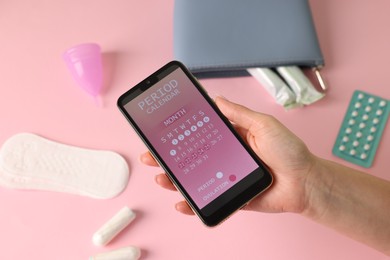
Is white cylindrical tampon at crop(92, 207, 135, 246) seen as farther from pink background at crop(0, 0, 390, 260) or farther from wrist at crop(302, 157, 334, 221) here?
wrist at crop(302, 157, 334, 221)

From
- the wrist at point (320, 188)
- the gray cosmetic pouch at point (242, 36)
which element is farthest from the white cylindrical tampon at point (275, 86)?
the wrist at point (320, 188)

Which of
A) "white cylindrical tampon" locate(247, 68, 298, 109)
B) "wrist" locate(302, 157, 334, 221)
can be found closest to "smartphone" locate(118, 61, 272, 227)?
"wrist" locate(302, 157, 334, 221)

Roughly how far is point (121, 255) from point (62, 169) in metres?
0.19

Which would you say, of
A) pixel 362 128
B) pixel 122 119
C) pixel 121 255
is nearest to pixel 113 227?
pixel 121 255

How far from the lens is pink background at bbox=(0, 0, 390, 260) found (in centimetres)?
71

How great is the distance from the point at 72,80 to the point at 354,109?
52 cm

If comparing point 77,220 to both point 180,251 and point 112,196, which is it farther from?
point 180,251

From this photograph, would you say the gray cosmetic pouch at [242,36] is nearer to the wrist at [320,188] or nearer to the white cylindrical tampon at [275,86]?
the white cylindrical tampon at [275,86]

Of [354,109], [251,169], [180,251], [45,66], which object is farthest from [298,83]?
[45,66]

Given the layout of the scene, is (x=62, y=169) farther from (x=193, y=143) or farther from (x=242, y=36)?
(x=242, y=36)

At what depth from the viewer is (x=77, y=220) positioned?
73 cm

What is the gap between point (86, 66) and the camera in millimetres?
814

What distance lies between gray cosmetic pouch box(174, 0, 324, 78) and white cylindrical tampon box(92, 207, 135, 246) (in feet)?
0.90

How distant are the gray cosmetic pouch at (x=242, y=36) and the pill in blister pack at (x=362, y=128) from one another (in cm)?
10
